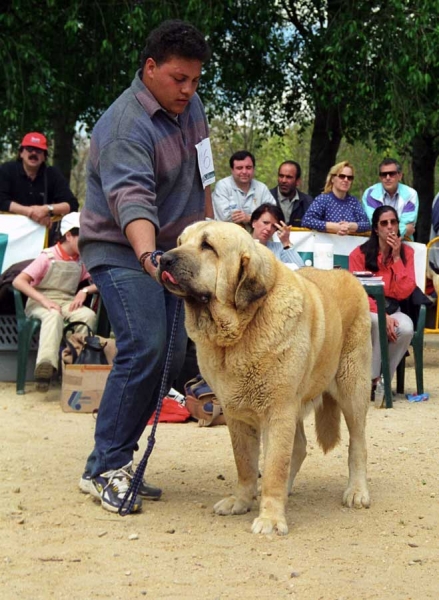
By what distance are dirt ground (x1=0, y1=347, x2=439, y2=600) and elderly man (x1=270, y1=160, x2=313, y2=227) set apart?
14.1 feet

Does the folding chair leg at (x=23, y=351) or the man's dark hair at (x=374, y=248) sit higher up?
the man's dark hair at (x=374, y=248)

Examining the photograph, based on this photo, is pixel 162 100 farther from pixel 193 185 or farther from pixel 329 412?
pixel 329 412

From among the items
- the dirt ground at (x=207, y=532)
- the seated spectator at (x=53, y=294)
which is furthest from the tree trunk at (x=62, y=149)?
the dirt ground at (x=207, y=532)

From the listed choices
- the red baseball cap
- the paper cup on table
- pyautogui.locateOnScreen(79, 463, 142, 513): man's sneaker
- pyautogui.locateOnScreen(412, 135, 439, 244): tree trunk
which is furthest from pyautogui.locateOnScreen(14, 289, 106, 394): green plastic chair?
pyautogui.locateOnScreen(412, 135, 439, 244): tree trunk

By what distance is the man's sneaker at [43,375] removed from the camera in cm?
835

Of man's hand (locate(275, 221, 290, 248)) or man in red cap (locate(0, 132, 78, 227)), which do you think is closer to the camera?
man's hand (locate(275, 221, 290, 248))

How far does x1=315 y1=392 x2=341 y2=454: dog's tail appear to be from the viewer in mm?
5488

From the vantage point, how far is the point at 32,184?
33.3 ft

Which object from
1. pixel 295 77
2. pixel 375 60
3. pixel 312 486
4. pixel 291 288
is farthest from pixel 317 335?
pixel 295 77

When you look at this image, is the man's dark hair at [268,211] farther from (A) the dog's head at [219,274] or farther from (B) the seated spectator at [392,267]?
(A) the dog's head at [219,274]

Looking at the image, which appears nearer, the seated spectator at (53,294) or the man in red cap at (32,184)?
the seated spectator at (53,294)

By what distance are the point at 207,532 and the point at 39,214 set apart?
18.8ft

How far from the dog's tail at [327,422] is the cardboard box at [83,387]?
276 cm

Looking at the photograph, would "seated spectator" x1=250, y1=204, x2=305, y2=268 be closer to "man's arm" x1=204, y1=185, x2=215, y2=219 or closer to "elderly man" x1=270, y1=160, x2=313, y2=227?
"elderly man" x1=270, y1=160, x2=313, y2=227
